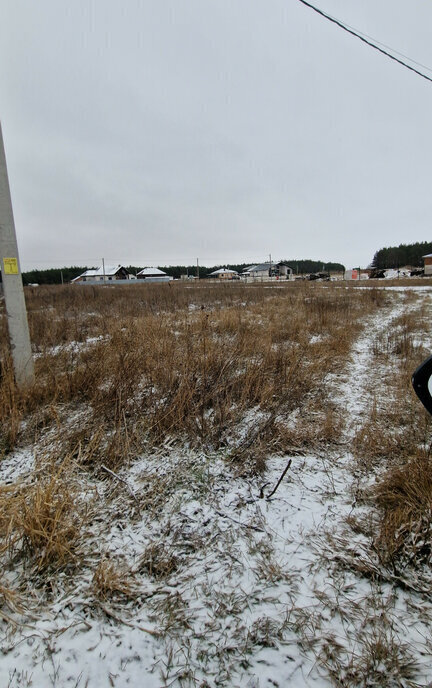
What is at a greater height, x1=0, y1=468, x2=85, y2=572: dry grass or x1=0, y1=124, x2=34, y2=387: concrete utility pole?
x1=0, y1=124, x2=34, y2=387: concrete utility pole

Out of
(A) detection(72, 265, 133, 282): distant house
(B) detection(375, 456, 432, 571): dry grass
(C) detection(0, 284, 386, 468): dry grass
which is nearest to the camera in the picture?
(B) detection(375, 456, 432, 571): dry grass

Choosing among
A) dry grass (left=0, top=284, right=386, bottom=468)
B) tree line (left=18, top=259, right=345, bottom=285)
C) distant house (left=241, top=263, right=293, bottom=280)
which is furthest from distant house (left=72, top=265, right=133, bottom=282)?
dry grass (left=0, top=284, right=386, bottom=468)

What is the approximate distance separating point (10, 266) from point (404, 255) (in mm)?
103388

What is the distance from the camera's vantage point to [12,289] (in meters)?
3.41

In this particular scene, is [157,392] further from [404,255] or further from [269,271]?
[404,255]

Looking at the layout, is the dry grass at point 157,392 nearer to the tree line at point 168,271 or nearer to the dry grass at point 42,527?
the dry grass at point 42,527

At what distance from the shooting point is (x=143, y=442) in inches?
100

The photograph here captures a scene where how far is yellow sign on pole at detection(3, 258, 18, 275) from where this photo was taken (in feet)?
11.1

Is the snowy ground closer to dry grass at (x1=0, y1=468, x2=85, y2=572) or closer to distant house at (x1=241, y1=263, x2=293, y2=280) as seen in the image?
dry grass at (x1=0, y1=468, x2=85, y2=572)

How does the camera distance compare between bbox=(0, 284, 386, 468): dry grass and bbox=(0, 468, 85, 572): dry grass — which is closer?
bbox=(0, 468, 85, 572): dry grass

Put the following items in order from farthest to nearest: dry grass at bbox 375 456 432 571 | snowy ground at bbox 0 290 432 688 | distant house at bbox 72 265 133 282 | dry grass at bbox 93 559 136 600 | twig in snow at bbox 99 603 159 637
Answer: distant house at bbox 72 265 133 282 → dry grass at bbox 375 456 432 571 → dry grass at bbox 93 559 136 600 → twig in snow at bbox 99 603 159 637 → snowy ground at bbox 0 290 432 688

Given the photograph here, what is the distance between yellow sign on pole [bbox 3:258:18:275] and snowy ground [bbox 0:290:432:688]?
274 cm

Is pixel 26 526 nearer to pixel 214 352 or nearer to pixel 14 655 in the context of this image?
pixel 14 655

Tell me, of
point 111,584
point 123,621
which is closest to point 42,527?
point 111,584
